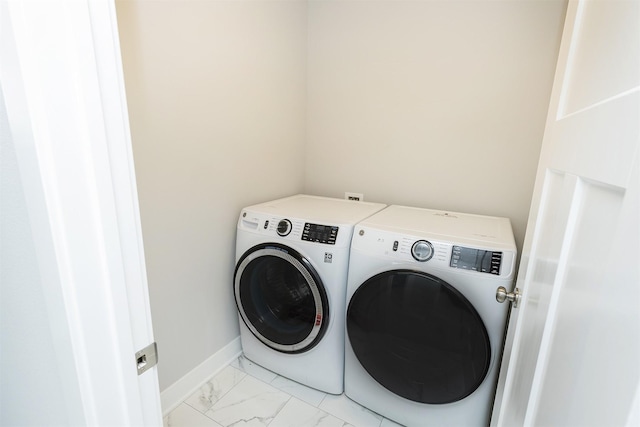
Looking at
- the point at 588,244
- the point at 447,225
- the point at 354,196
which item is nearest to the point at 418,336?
the point at 447,225

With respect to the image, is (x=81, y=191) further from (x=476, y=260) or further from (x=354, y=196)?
(x=354, y=196)

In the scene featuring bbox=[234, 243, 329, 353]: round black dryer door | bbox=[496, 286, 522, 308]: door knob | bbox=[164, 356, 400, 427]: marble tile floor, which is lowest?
bbox=[164, 356, 400, 427]: marble tile floor

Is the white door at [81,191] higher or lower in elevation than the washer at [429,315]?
higher

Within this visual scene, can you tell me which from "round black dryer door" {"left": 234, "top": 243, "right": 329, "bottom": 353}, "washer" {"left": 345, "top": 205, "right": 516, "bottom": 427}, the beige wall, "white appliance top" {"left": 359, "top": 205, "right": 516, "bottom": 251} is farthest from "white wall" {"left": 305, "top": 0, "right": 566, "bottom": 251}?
"round black dryer door" {"left": 234, "top": 243, "right": 329, "bottom": 353}

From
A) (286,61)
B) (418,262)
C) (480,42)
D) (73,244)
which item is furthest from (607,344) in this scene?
(286,61)

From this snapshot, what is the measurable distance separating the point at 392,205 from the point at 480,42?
936mm

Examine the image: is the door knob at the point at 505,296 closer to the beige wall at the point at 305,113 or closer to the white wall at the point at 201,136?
the beige wall at the point at 305,113

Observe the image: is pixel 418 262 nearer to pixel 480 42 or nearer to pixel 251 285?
pixel 251 285

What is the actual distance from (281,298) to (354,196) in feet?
2.69

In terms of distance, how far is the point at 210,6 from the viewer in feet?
4.27

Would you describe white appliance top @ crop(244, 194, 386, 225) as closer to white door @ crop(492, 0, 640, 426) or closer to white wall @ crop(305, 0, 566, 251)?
white wall @ crop(305, 0, 566, 251)

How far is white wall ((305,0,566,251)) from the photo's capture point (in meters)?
1.45

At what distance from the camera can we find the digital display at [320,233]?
1.31 metres

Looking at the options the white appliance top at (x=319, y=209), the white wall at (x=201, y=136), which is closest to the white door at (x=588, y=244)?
the white appliance top at (x=319, y=209)
